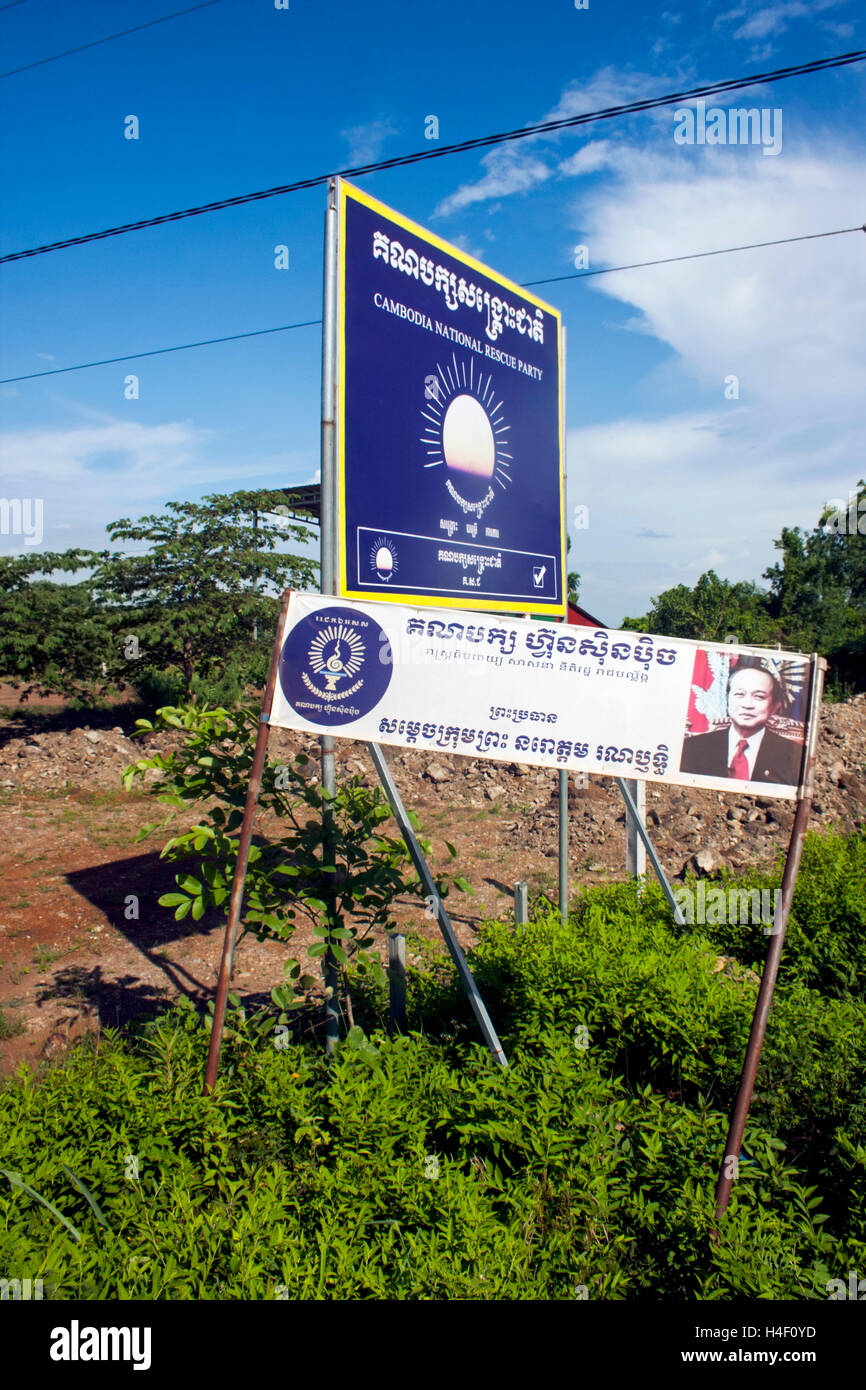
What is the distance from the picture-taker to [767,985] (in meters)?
3.26

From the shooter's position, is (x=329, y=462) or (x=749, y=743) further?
(x=329, y=462)

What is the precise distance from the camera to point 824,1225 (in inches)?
126

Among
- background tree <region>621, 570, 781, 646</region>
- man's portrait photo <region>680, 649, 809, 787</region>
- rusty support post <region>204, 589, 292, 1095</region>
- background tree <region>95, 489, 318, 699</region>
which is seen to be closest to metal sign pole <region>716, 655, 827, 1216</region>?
man's portrait photo <region>680, 649, 809, 787</region>

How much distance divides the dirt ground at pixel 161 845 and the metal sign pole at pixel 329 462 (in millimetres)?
2504

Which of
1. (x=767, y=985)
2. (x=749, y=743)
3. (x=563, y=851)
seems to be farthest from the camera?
(x=563, y=851)

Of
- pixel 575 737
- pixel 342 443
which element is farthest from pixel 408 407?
pixel 575 737

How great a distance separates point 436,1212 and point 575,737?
76.3 inches

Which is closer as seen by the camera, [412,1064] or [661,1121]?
[661,1121]

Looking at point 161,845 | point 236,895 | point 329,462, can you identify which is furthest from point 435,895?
point 161,845

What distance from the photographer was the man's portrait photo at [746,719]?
3592 mm

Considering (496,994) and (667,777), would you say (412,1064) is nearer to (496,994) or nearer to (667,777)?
(496,994)

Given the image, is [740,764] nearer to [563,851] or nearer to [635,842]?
[563,851]

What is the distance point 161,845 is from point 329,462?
24.8 ft

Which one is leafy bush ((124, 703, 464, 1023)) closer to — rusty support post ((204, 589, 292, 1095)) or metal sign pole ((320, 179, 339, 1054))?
metal sign pole ((320, 179, 339, 1054))
